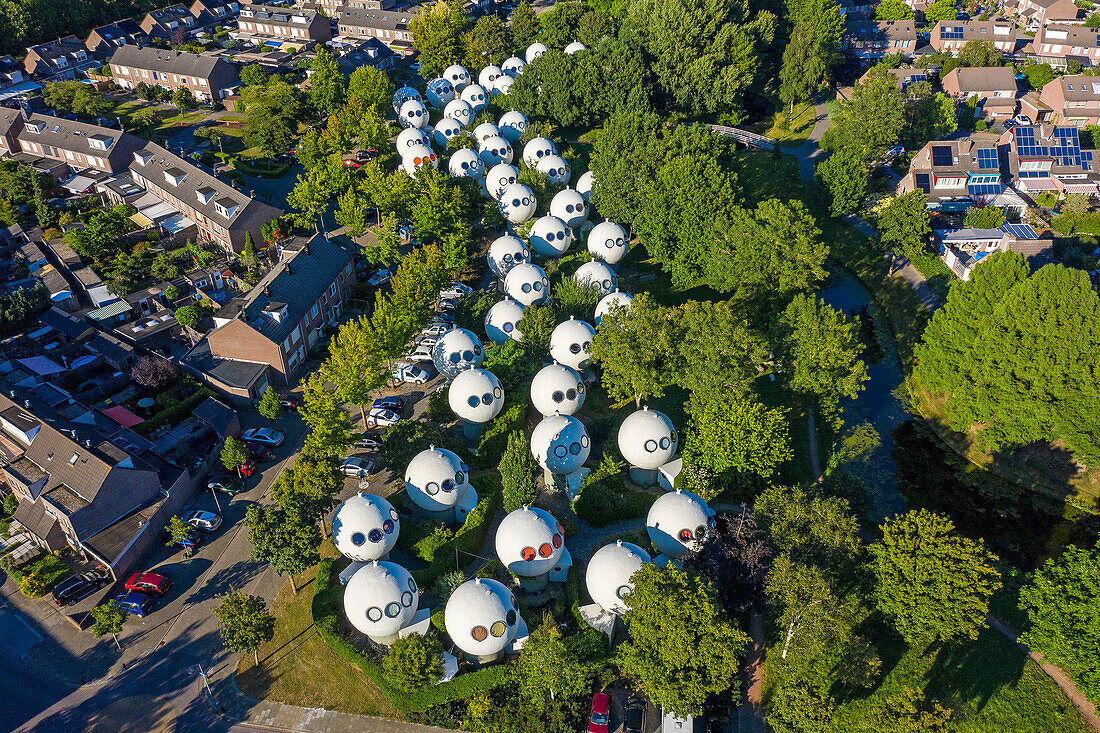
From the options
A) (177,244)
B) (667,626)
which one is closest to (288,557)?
(667,626)

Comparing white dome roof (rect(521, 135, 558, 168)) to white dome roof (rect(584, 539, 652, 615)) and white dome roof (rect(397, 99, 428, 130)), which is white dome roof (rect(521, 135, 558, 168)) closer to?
white dome roof (rect(397, 99, 428, 130))

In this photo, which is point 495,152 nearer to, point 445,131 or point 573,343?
point 445,131

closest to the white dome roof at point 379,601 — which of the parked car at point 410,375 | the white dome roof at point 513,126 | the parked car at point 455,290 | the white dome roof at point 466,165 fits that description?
the parked car at point 410,375

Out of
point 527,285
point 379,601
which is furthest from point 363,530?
point 527,285

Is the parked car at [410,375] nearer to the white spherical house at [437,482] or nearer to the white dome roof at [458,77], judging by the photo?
the white spherical house at [437,482]

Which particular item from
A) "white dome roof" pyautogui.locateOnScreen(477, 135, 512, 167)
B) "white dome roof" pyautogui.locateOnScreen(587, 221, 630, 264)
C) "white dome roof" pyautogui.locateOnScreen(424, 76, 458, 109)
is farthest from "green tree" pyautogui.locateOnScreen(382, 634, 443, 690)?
"white dome roof" pyautogui.locateOnScreen(424, 76, 458, 109)

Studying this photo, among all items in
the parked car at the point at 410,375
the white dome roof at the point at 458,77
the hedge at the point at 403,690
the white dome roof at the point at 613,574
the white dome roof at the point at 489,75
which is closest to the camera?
the hedge at the point at 403,690
